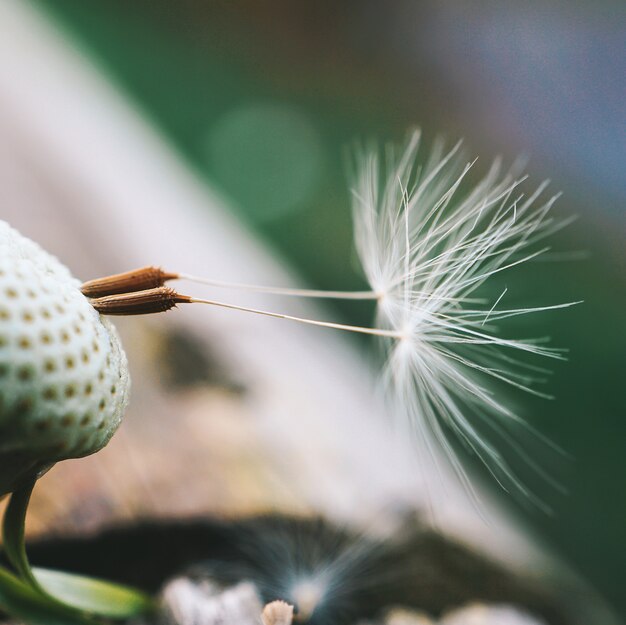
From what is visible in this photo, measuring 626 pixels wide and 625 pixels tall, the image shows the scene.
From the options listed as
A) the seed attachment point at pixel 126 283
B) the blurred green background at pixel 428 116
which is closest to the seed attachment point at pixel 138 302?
the seed attachment point at pixel 126 283

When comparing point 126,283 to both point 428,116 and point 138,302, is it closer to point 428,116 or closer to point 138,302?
point 138,302

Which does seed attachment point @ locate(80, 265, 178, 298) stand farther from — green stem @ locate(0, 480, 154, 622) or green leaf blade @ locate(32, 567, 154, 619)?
green leaf blade @ locate(32, 567, 154, 619)

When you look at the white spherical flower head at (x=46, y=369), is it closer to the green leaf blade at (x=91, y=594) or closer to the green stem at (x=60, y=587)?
the green stem at (x=60, y=587)

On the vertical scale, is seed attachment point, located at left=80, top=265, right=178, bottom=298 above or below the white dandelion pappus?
below

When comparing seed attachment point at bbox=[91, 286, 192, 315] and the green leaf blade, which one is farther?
Answer: the green leaf blade

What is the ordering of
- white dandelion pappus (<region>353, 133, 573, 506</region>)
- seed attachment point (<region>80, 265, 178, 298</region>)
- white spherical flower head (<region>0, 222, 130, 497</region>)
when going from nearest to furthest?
white spherical flower head (<region>0, 222, 130, 497</region>) < seed attachment point (<region>80, 265, 178, 298</region>) < white dandelion pappus (<region>353, 133, 573, 506</region>)

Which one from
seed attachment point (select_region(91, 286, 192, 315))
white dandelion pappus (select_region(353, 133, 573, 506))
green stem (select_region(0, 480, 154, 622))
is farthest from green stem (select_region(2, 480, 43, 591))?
white dandelion pappus (select_region(353, 133, 573, 506))
